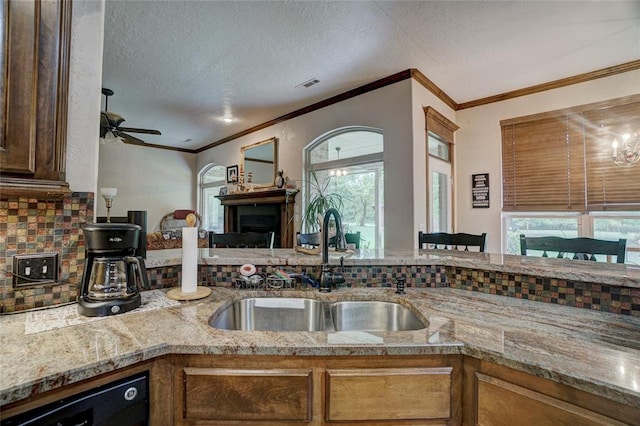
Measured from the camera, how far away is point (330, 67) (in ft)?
10.1

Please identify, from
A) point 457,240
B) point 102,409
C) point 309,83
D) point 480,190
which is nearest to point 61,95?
point 102,409

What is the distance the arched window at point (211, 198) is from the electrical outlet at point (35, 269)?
5.56 metres

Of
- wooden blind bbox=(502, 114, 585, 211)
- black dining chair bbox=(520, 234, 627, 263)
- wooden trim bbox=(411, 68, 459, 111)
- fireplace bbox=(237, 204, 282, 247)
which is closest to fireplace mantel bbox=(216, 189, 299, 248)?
fireplace bbox=(237, 204, 282, 247)

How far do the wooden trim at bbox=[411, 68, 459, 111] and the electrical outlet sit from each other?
129 inches

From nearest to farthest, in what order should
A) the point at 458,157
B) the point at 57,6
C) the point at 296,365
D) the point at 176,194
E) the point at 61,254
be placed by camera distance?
1. the point at 296,365
2. the point at 57,6
3. the point at 61,254
4. the point at 458,157
5. the point at 176,194

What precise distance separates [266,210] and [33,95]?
13.4 ft

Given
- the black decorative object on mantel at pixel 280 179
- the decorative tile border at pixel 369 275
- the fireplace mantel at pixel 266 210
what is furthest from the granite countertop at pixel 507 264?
the black decorative object on mantel at pixel 280 179

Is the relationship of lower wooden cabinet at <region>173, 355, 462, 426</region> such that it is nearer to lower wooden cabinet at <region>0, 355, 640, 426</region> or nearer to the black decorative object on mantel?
lower wooden cabinet at <region>0, 355, 640, 426</region>

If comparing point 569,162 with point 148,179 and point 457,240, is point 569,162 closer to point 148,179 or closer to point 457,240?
point 457,240

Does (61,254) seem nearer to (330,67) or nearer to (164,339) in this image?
(164,339)

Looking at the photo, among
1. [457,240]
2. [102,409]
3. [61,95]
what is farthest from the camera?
[457,240]

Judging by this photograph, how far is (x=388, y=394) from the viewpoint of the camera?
0.87 meters

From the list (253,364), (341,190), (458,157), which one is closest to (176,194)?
(341,190)

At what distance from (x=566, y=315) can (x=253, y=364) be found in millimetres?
1144
